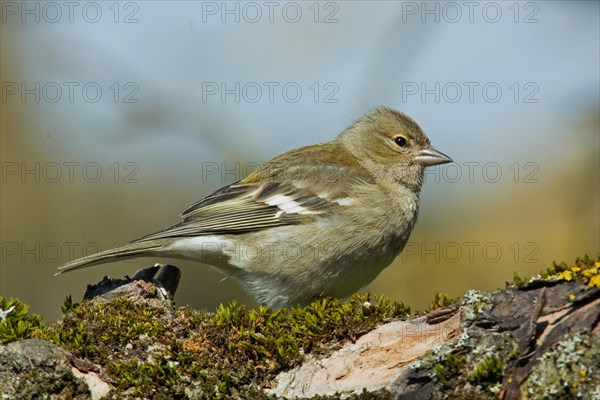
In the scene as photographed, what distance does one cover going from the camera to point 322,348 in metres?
3.99

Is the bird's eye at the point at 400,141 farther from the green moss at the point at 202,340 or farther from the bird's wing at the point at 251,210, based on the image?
the green moss at the point at 202,340

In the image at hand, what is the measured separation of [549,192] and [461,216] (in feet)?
3.87

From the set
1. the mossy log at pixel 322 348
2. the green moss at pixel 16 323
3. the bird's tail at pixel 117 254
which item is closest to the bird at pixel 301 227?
the bird's tail at pixel 117 254

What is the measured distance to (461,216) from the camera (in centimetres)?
929

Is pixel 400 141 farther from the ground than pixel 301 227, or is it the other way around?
pixel 400 141

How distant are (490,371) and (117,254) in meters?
3.51

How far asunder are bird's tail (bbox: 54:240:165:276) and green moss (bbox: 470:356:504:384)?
343cm

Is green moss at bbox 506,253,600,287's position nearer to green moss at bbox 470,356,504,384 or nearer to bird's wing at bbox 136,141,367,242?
green moss at bbox 470,356,504,384

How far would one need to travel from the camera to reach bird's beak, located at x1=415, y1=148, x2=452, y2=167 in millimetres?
7250

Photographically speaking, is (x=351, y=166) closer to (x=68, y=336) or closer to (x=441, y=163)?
(x=441, y=163)

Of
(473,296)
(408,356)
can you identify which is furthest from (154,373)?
(473,296)

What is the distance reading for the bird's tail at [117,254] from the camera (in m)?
5.72

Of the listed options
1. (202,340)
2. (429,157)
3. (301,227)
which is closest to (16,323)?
(202,340)

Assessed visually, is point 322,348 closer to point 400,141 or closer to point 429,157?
point 429,157
